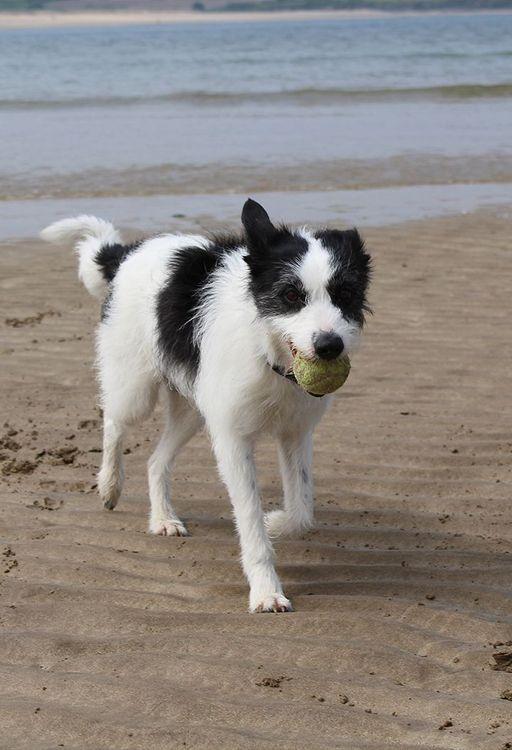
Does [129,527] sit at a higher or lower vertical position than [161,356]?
lower

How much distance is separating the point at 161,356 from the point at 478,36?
6551 cm

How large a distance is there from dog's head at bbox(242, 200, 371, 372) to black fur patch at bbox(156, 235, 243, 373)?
1.87 feet

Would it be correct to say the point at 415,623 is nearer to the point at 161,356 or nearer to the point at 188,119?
the point at 161,356

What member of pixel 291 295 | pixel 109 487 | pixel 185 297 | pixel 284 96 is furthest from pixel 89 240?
pixel 284 96

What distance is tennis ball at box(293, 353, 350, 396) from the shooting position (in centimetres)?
402

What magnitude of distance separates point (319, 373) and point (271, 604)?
0.95 metres

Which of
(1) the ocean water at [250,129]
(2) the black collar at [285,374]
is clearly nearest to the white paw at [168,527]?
(2) the black collar at [285,374]

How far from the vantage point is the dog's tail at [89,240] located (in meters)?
5.87

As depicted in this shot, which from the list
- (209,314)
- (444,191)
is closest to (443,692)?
(209,314)

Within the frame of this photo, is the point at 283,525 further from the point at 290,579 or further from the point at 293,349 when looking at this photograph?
the point at 293,349

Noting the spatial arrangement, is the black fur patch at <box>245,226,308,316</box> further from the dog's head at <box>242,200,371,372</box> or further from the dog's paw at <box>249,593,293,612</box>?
the dog's paw at <box>249,593,293,612</box>

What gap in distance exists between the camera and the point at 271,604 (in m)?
4.35

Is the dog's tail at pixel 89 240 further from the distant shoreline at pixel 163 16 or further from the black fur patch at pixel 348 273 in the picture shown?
the distant shoreline at pixel 163 16

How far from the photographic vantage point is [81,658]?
388cm
